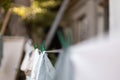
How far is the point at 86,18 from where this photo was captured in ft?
27.6

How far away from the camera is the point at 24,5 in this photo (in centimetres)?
633

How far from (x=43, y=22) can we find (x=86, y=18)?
1.23 metres

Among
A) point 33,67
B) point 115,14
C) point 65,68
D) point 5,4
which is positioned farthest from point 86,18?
point 65,68

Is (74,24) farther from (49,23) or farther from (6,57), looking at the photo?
(6,57)

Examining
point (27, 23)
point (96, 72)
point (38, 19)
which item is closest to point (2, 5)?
point (27, 23)

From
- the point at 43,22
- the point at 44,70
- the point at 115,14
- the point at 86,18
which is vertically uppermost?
the point at 86,18

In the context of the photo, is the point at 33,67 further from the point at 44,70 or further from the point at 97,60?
the point at 97,60

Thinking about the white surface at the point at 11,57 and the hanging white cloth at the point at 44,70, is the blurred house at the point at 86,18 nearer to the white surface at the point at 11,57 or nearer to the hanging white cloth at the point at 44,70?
the white surface at the point at 11,57

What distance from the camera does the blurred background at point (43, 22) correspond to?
503cm

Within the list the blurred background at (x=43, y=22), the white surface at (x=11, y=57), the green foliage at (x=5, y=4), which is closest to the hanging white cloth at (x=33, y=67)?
the blurred background at (x=43, y=22)

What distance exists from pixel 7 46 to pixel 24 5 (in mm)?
1527

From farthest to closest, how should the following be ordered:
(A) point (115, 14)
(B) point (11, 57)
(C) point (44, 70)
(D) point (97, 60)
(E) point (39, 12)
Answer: (E) point (39, 12) < (B) point (11, 57) < (A) point (115, 14) < (C) point (44, 70) < (D) point (97, 60)

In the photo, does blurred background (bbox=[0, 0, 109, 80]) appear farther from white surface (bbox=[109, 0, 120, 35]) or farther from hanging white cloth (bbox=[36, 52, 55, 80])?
hanging white cloth (bbox=[36, 52, 55, 80])

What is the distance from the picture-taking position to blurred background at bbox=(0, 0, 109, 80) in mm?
5031
